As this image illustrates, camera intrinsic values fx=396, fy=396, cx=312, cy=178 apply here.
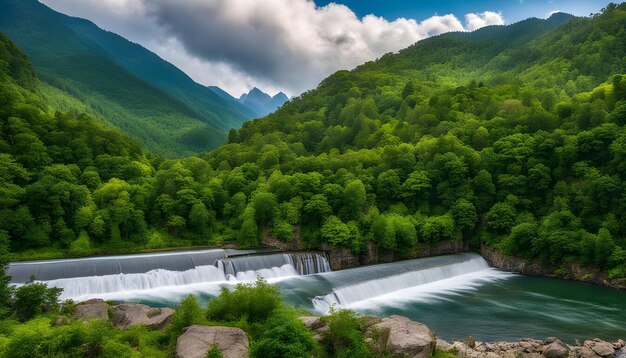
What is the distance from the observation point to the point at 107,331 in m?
14.0

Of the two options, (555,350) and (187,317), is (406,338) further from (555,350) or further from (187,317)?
(187,317)

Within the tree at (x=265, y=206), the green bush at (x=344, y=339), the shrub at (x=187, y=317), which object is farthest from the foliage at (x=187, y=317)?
the tree at (x=265, y=206)

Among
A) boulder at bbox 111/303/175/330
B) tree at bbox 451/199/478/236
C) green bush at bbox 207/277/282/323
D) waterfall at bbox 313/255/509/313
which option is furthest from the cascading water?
tree at bbox 451/199/478/236

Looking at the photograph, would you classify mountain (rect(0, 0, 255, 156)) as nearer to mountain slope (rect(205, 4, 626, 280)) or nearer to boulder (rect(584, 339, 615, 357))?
mountain slope (rect(205, 4, 626, 280))

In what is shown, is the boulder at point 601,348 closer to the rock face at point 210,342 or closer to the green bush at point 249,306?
the green bush at point 249,306

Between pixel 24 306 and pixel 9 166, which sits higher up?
pixel 9 166

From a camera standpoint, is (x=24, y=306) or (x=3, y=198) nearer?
(x=24, y=306)

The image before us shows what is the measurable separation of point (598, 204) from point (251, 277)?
106 feet

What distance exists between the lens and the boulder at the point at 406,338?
15.7 metres

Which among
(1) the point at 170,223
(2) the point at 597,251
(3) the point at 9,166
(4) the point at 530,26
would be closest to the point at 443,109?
(2) the point at 597,251

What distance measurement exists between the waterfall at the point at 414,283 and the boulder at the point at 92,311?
1237 cm

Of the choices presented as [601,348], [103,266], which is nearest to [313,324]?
[601,348]

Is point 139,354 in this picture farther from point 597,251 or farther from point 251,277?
point 597,251

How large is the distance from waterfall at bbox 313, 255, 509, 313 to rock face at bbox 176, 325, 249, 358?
436 inches
